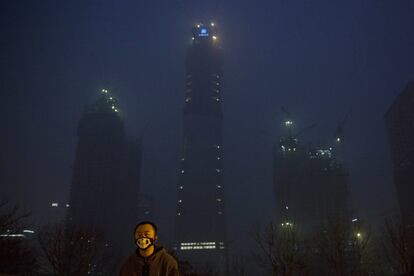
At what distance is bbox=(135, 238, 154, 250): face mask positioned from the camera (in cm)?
501

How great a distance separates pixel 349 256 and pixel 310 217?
300 ft

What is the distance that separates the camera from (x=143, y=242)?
5012 millimetres

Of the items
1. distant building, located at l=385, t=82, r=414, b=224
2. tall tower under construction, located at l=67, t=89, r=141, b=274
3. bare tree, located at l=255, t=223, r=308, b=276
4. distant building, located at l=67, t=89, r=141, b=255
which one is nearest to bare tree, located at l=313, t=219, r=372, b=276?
bare tree, located at l=255, t=223, r=308, b=276

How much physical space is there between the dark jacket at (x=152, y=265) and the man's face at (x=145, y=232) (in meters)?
0.24

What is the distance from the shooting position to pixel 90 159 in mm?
180875

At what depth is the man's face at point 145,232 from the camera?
5008 millimetres

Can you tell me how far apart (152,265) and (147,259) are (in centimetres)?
11

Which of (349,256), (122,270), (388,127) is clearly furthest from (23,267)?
(388,127)

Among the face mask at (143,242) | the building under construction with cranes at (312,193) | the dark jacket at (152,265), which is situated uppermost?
the building under construction with cranes at (312,193)

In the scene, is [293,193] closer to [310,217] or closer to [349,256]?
[310,217]

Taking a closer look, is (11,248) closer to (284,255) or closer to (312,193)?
(284,255)

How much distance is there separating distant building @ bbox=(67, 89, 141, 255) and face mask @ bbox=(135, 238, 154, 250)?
471ft

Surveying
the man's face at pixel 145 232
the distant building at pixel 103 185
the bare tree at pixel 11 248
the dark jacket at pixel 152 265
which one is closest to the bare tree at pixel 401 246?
the dark jacket at pixel 152 265

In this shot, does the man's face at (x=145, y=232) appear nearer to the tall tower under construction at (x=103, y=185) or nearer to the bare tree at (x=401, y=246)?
the bare tree at (x=401, y=246)
